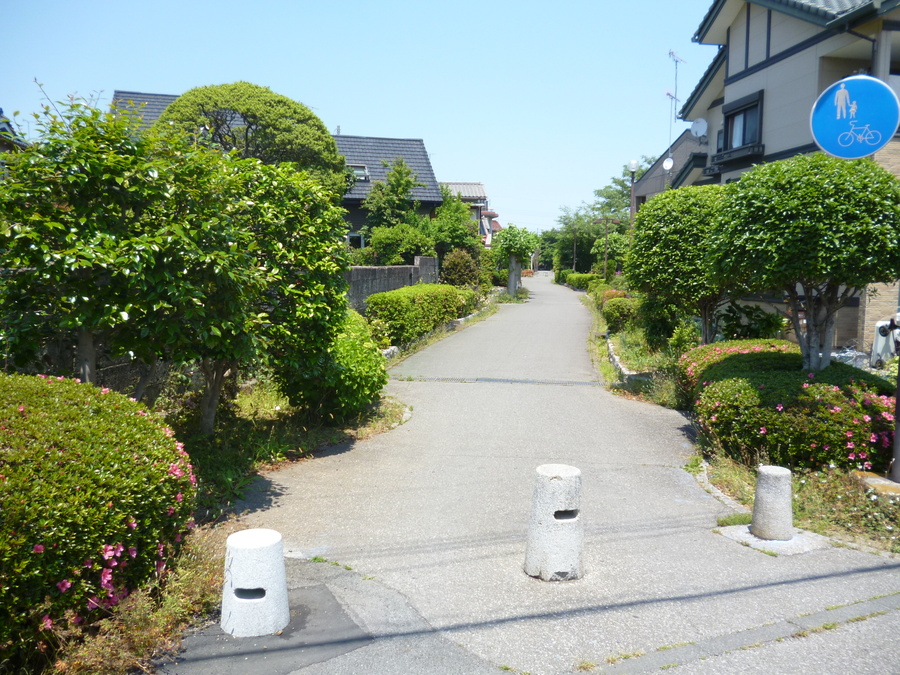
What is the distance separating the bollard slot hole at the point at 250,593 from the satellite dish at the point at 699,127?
21.7 m

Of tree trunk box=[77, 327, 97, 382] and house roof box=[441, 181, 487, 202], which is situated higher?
house roof box=[441, 181, 487, 202]

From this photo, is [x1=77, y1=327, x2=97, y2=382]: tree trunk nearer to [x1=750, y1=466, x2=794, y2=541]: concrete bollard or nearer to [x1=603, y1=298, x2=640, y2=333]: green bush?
[x1=750, y1=466, x2=794, y2=541]: concrete bollard

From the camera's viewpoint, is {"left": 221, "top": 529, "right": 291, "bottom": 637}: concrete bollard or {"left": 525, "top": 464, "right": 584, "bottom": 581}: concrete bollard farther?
{"left": 525, "top": 464, "right": 584, "bottom": 581}: concrete bollard

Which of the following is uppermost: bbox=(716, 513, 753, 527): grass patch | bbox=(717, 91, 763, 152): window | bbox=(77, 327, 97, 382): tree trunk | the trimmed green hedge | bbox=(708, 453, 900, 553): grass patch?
bbox=(717, 91, 763, 152): window

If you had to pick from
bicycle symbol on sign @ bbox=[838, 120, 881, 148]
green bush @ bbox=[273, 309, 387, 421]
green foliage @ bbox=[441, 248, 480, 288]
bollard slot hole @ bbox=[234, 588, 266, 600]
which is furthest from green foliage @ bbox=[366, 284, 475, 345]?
bollard slot hole @ bbox=[234, 588, 266, 600]

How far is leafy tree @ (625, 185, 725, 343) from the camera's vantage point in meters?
11.5

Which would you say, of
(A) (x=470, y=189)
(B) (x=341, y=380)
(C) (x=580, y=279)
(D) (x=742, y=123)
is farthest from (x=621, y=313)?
(A) (x=470, y=189)

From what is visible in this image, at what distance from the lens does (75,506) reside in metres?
3.42

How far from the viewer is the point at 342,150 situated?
35000 millimetres

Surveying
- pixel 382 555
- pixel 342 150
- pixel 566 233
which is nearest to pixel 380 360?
pixel 382 555

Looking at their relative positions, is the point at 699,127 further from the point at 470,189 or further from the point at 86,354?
the point at 470,189

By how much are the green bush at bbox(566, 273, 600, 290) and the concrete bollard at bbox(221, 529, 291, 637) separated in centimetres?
4267

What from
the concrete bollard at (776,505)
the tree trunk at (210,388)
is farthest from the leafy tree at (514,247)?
the concrete bollard at (776,505)

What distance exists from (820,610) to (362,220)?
2850cm
